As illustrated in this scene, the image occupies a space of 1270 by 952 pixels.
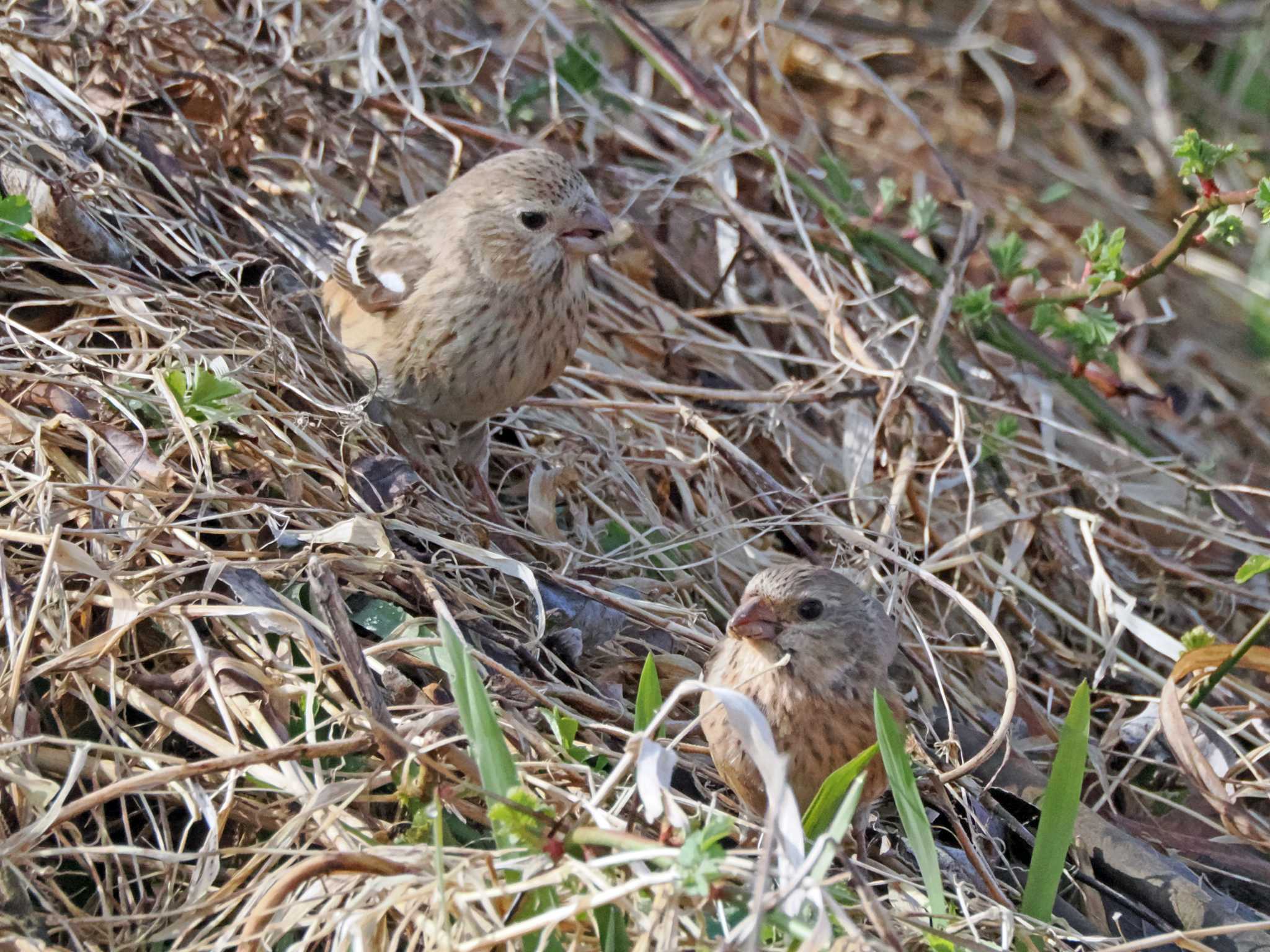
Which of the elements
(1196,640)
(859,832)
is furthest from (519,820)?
(1196,640)

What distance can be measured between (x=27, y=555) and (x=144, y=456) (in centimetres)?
37

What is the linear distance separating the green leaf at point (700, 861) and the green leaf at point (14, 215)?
93.8 inches

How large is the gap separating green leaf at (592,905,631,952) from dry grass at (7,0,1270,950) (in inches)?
1.6

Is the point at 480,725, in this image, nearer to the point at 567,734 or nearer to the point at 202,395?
the point at 567,734

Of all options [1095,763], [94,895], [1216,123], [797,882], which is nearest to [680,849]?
[797,882]

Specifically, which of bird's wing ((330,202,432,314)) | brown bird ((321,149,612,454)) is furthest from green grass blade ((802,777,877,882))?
bird's wing ((330,202,432,314))

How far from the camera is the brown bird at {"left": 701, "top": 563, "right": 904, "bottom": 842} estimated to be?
2.97 metres

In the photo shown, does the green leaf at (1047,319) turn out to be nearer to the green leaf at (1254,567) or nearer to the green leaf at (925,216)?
the green leaf at (925,216)

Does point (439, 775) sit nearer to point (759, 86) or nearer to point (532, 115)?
point (532, 115)

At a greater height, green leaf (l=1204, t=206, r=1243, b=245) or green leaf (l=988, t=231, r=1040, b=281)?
green leaf (l=1204, t=206, r=1243, b=245)

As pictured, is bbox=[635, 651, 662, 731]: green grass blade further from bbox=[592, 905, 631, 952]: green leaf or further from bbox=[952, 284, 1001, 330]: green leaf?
bbox=[952, 284, 1001, 330]: green leaf

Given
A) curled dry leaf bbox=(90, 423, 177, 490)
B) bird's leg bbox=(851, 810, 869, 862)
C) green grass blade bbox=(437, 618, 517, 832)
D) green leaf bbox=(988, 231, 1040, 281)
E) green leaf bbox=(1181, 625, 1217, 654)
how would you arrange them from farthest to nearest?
green leaf bbox=(988, 231, 1040, 281), green leaf bbox=(1181, 625, 1217, 654), curled dry leaf bbox=(90, 423, 177, 490), bird's leg bbox=(851, 810, 869, 862), green grass blade bbox=(437, 618, 517, 832)

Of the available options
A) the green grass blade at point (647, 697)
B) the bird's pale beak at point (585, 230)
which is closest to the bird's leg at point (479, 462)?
the bird's pale beak at point (585, 230)

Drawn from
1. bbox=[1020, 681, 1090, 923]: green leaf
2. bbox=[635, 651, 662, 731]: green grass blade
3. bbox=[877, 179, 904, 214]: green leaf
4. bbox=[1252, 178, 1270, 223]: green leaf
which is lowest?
bbox=[1020, 681, 1090, 923]: green leaf
